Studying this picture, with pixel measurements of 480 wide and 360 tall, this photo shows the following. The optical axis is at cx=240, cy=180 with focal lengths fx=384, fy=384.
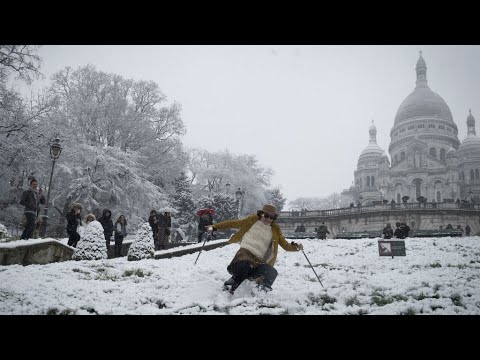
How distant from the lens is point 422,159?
66438 mm

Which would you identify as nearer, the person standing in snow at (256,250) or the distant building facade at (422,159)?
the person standing in snow at (256,250)

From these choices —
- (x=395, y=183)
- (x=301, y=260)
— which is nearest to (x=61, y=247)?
(x=301, y=260)

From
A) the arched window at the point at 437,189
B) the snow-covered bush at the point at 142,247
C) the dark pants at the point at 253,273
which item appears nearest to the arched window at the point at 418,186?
the arched window at the point at 437,189

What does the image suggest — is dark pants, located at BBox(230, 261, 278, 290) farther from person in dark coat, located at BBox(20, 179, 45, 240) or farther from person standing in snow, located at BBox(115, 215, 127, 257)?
Result: person standing in snow, located at BBox(115, 215, 127, 257)

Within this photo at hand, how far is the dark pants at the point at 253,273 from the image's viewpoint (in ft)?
19.9

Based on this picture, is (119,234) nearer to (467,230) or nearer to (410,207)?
(410,207)

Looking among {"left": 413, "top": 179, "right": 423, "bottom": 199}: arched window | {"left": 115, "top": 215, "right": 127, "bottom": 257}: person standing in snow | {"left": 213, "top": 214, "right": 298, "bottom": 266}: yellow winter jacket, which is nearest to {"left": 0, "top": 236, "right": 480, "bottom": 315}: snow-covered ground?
{"left": 213, "top": 214, "right": 298, "bottom": 266}: yellow winter jacket

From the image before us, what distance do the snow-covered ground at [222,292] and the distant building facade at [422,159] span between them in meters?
49.4

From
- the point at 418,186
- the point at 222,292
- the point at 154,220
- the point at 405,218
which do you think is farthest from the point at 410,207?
the point at 222,292

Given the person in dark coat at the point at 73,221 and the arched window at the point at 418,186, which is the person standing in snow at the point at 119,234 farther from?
the arched window at the point at 418,186

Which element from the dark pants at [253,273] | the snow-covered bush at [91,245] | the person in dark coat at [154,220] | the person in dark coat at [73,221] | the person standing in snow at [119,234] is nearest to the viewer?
the dark pants at [253,273]

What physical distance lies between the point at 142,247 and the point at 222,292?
536 cm

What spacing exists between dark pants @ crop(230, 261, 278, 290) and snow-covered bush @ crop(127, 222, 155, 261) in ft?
17.9
